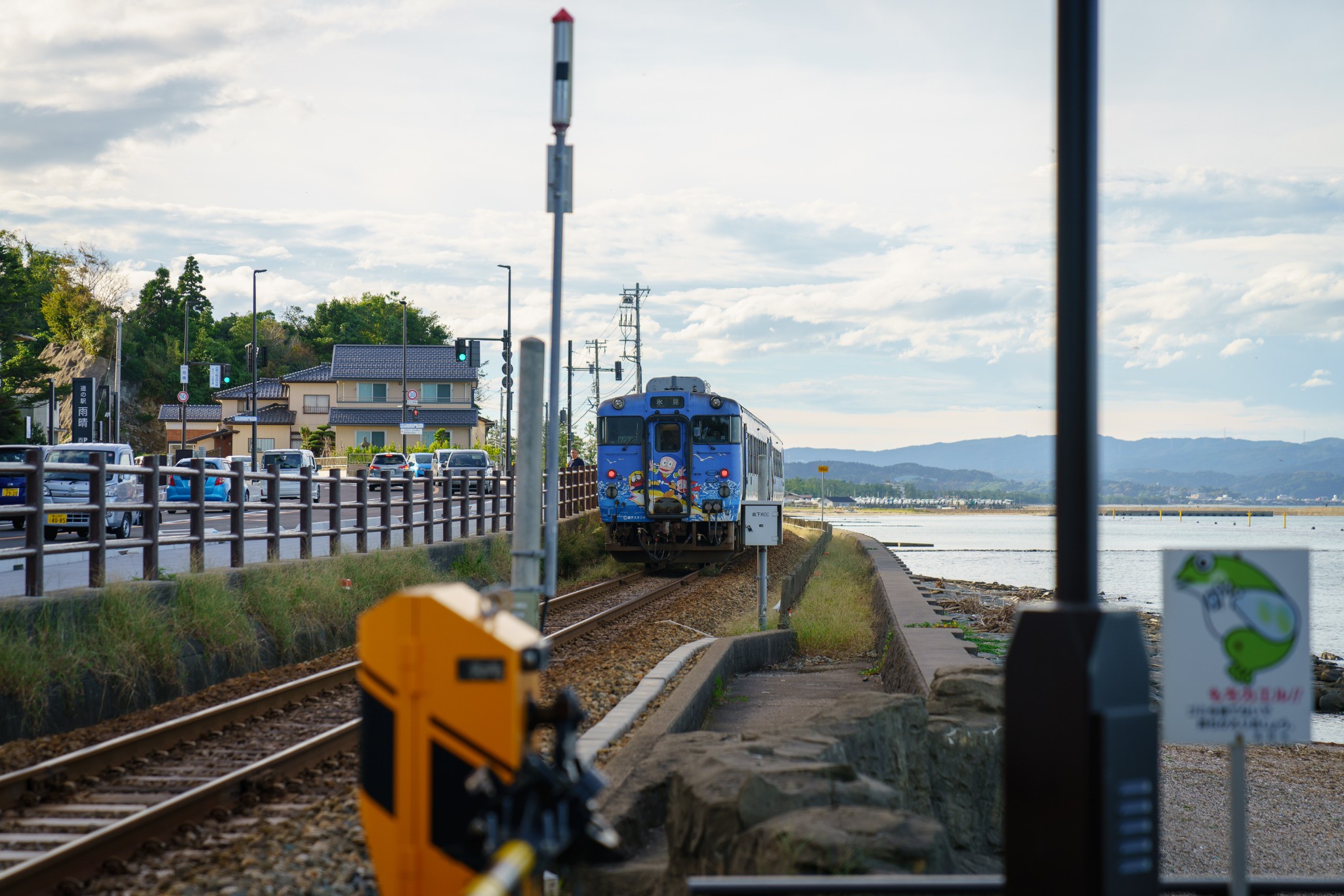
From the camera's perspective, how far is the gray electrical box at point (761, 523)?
14562 millimetres

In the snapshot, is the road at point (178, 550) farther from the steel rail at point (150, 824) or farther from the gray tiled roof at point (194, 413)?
the gray tiled roof at point (194, 413)

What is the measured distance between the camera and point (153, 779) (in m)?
7.31

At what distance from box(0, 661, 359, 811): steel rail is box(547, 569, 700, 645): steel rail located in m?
2.18

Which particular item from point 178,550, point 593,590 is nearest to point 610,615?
point 593,590

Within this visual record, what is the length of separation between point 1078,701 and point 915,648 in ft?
27.2

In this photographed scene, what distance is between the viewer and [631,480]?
24141 millimetres

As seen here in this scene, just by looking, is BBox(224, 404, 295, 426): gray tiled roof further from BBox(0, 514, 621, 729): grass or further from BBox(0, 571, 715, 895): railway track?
BBox(0, 571, 715, 895): railway track

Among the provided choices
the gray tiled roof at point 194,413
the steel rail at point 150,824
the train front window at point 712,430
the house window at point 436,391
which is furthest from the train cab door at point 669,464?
the gray tiled roof at point 194,413

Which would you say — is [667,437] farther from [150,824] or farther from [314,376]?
[314,376]

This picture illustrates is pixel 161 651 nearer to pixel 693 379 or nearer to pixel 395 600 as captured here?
pixel 395 600

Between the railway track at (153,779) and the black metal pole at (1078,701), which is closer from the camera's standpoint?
the black metal pole at (1078,701)

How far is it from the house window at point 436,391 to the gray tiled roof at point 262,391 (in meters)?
10.8

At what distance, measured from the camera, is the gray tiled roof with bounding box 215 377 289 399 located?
253 ft

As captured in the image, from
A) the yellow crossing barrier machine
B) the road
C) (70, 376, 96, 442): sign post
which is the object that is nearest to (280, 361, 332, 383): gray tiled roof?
(70, 376, 96, 442): sign post
